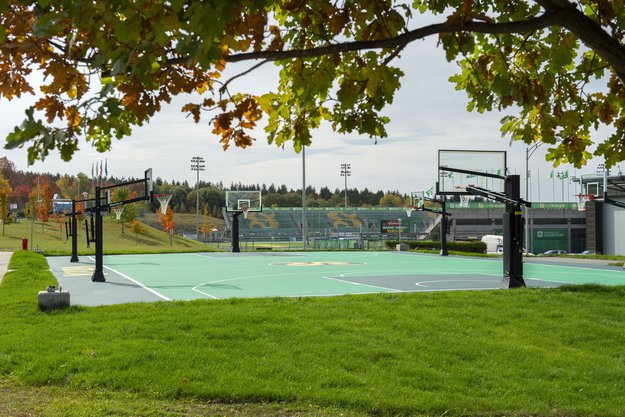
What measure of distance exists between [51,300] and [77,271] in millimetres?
13578

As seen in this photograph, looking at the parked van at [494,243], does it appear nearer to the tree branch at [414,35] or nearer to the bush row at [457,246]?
the bush row at [457,246]

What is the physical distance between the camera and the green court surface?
16797 millimetres

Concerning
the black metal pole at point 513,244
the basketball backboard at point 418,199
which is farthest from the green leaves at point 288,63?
the basketball backboard at point 418,199

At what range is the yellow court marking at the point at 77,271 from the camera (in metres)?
22.9

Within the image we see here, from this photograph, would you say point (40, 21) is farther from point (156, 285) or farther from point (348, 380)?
point (156, 285)

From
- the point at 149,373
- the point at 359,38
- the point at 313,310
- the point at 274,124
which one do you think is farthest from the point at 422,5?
the point at 313,310

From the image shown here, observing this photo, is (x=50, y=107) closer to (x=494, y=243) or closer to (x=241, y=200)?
(x=241, y=200)

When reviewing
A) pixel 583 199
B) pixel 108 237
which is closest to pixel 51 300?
pixel 583 199

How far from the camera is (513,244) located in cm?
1580

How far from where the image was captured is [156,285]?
19.0 metres

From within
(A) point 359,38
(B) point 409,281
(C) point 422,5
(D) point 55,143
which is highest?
(C) point 422,5

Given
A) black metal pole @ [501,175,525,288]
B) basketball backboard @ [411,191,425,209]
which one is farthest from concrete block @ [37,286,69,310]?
basketball backboard @ [411,191,425,209]

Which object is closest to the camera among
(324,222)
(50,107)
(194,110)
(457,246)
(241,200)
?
(50,107)

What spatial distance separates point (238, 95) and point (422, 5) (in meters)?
1.89
